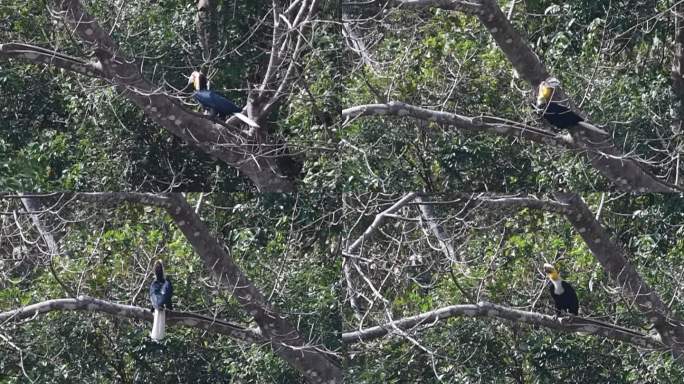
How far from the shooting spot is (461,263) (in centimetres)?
543

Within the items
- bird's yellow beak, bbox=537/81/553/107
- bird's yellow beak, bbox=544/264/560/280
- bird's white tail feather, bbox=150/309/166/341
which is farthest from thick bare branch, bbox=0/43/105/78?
bird's yellow beak, bbox=544/264/560/280

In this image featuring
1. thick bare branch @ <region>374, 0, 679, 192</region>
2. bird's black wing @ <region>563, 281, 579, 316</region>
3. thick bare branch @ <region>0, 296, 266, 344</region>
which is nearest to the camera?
thick bare branch @ <region>0, 296, 266, 344</region>

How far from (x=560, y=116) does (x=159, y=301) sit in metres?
1.72

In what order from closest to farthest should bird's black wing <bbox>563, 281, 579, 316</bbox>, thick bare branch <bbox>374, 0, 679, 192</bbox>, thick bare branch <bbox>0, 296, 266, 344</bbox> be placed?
thick bare branch <bbox>0, 296, 266, 344</bbox>
bird's black wing <bbox>563, 281, 579, 316</bbox>
thick bare branch <bbox>374, 0, 679, 192</bbox>

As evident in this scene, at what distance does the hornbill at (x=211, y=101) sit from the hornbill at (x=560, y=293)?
1281 millimetres

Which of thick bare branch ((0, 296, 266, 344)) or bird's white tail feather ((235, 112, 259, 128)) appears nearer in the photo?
thick bare branch ((0, 296, 266, 344))

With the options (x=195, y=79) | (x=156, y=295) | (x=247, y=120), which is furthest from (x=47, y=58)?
(x=156, y=295)

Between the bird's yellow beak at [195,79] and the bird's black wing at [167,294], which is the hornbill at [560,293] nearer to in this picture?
the bird's black wing at [167,294]

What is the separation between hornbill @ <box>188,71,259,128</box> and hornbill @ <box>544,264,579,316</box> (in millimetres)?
1281

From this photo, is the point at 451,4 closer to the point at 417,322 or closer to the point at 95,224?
the point at 417,322

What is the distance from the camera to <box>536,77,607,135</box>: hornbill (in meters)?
5.65

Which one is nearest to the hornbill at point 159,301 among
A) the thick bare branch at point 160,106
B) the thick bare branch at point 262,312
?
the thick bare branch at point 262,312

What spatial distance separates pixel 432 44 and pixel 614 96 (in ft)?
2.59

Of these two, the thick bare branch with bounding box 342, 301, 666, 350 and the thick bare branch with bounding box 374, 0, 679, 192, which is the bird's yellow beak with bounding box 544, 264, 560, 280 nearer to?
the thick bare branch with bounding box 342, 301, 666, 350
